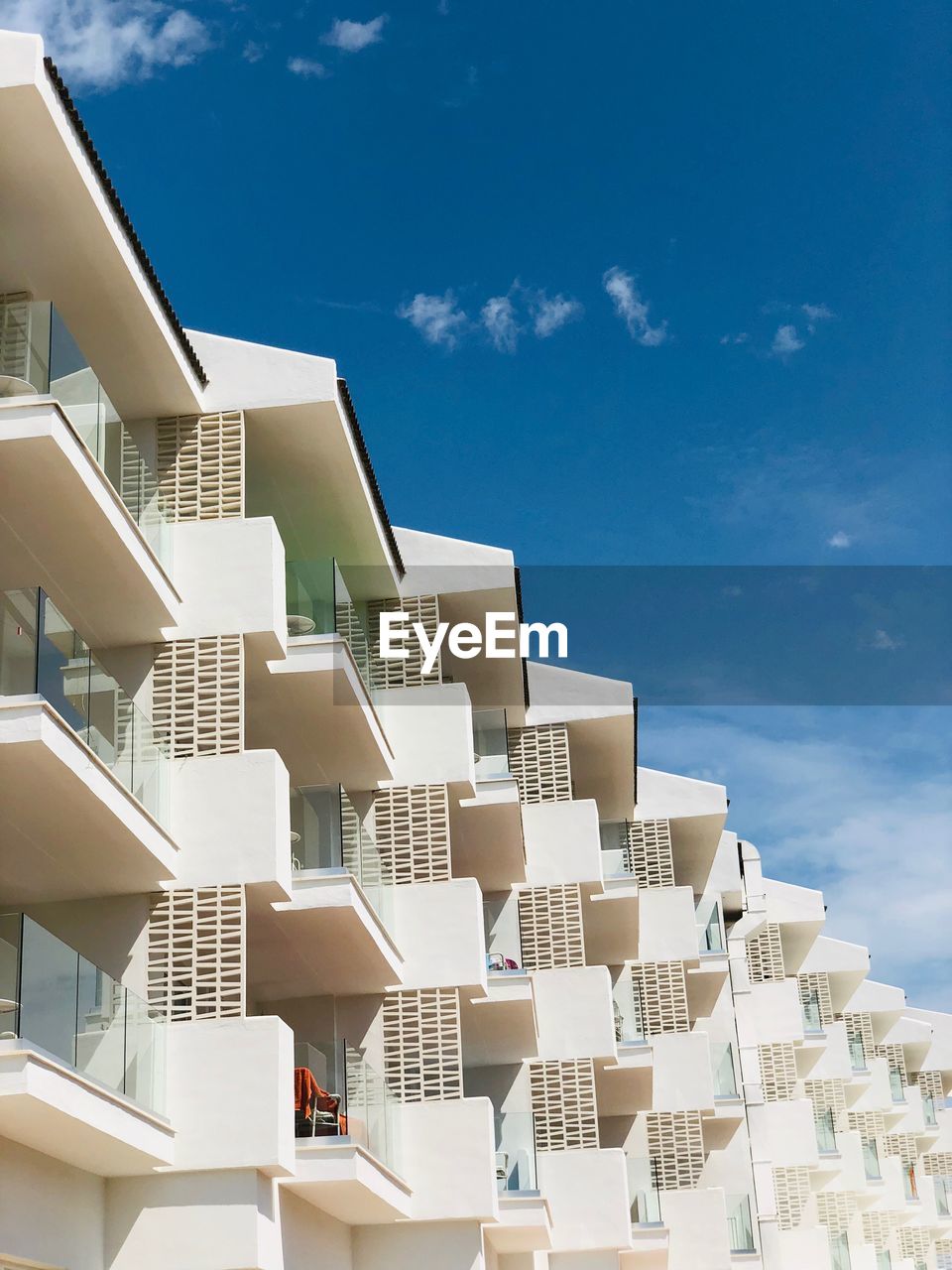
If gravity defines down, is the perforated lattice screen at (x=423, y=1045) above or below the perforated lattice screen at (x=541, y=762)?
below

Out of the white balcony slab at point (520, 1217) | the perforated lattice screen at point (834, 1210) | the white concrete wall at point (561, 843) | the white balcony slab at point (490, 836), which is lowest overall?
the white balcony slab at point (520, 1217)

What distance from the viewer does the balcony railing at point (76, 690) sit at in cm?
1205

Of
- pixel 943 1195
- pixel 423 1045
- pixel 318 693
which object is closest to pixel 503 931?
pixel 423 1045

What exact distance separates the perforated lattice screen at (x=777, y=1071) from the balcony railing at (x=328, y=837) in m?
25.1

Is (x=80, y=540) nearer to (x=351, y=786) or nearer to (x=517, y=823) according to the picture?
(x=351, y=786)

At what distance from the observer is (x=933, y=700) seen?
14977mm

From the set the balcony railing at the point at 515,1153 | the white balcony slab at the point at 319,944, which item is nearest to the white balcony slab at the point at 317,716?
the white balcony slab at the point at 319,944

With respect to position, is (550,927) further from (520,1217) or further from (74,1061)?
(74,1061)

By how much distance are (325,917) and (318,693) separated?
8.73ft

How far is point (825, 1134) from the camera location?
43.7 m

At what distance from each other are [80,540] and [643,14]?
16780 millimetres

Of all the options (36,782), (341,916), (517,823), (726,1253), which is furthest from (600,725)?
(36,782)

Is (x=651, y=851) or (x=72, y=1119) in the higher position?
(x=651, y=851)

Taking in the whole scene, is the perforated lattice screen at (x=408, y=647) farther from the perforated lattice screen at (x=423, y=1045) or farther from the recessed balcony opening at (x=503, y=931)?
the perforated lattice screen at (x=423, y=1045)
